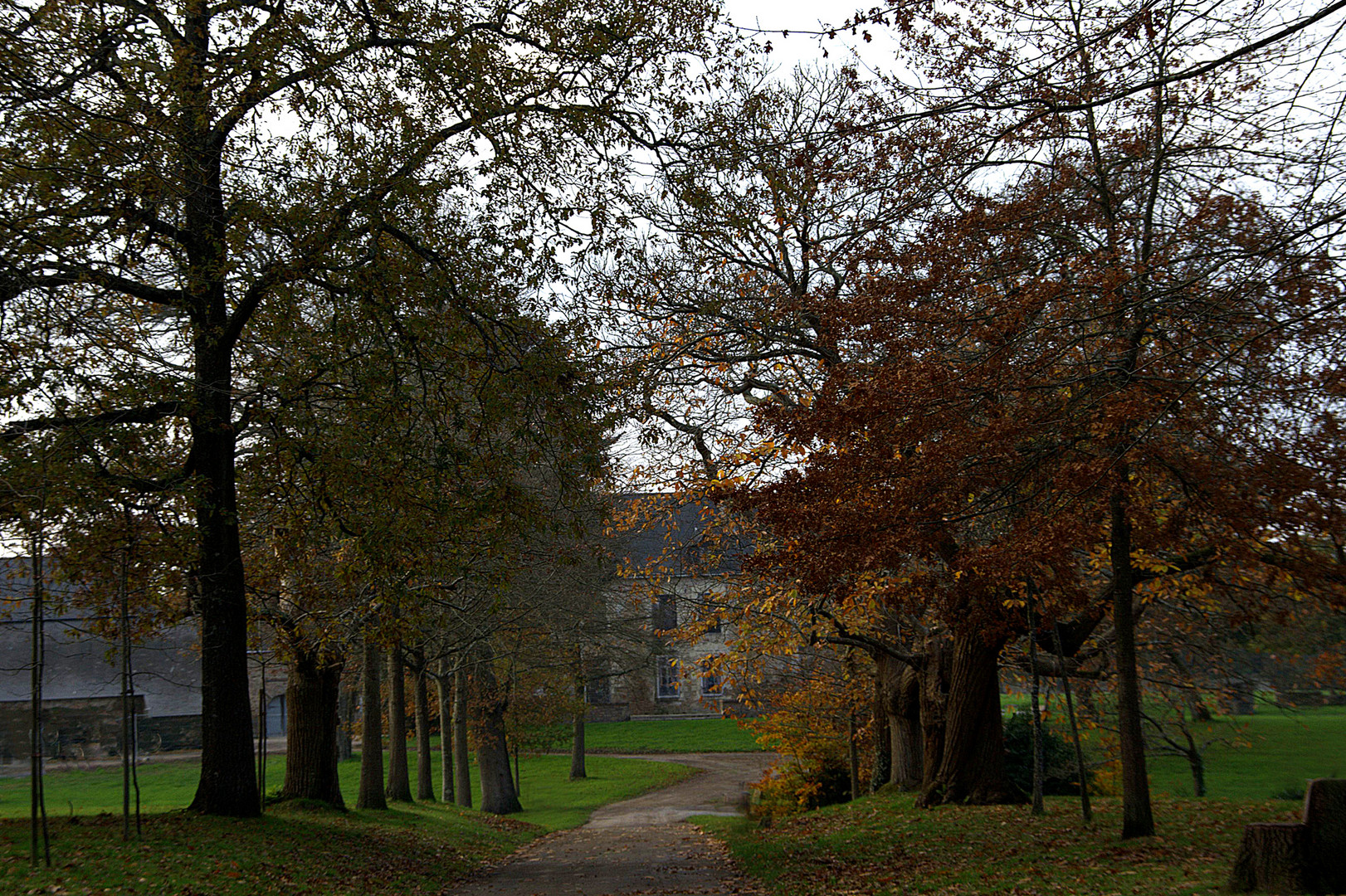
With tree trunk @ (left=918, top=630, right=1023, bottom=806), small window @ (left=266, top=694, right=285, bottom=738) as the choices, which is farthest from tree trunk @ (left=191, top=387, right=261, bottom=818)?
small window @ (left=266, top=694, right=285, bottom=738)

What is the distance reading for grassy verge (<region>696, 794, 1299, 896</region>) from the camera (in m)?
8.92

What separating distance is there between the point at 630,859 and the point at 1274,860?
10.1m

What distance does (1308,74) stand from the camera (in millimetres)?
6352

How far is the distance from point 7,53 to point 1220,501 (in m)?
10.6

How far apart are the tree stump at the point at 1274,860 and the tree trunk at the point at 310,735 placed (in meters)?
13.1

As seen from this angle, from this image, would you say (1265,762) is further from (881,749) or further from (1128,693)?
(1128,693)

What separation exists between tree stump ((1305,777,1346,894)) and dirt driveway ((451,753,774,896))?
5818 millimetres

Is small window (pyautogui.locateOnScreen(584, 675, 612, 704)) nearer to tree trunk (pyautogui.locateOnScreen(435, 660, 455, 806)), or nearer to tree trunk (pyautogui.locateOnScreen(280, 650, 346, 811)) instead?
tree trunk (pyautogui.locateOnScreen(435, 660, 455, 806))

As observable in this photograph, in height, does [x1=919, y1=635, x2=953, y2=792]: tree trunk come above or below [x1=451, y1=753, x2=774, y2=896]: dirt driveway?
above

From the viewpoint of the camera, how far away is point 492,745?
88.7ft

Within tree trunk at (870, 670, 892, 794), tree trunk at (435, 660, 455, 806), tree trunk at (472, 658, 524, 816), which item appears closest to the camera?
tree trunk at (870, 670, 892, 794)

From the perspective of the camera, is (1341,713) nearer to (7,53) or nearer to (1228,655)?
(1228,655)

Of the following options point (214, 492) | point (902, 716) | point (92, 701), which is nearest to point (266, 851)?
point (214, 492)

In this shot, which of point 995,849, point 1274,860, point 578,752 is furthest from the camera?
point 578,752
